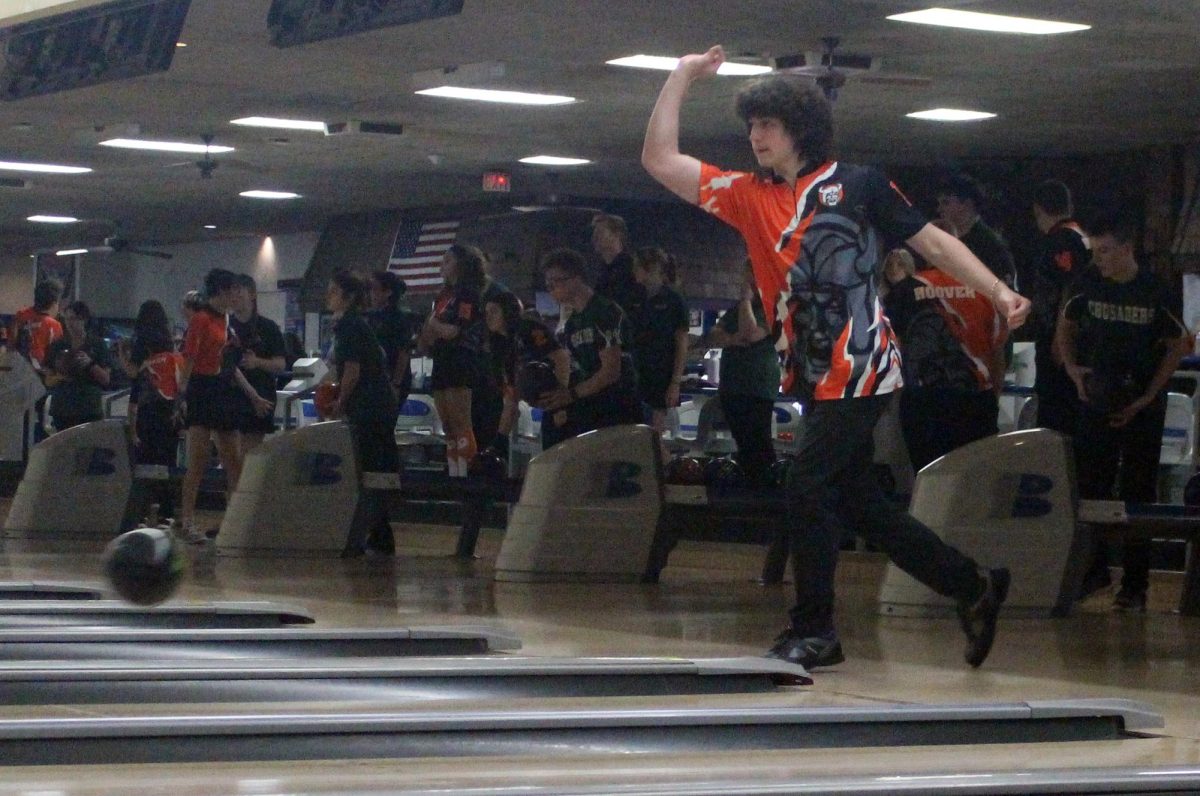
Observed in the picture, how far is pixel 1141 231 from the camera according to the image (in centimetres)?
1595

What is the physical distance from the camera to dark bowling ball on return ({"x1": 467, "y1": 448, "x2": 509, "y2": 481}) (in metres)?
10.1

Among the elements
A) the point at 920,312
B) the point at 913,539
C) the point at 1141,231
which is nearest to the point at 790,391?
the point at 913,539

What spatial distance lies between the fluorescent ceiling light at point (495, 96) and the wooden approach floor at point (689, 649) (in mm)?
3594

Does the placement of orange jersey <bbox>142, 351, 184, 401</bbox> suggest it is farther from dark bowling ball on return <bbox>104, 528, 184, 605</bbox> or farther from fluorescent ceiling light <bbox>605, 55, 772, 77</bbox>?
dark bowling ball on return <bbox>104, 528, 184, 605</bbox>

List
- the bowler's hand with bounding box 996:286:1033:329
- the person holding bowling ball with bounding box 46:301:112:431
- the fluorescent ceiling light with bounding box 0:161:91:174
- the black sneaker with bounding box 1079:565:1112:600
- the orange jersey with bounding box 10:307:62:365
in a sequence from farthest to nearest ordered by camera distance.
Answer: the fluorescent ceiling light with bounding box 0:161:91:174 < the orange jersey with bounding box 10:307:62:365 < the person holding bowling ball with bounding box 46:301:112:431 < the black sneaker with bounding box 1079:565:1112:600 < the bowler's hand with bounding box 996:286:1033:329

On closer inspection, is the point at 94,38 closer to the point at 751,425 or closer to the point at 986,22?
the point at 751,425

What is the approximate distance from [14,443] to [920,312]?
996 cm

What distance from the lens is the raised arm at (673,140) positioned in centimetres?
496

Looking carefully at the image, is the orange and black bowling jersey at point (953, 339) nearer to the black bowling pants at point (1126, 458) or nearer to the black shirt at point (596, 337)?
the black bowling pants at point (1126, 458)

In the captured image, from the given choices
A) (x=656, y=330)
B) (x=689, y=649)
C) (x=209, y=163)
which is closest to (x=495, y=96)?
(x=209, y=163)

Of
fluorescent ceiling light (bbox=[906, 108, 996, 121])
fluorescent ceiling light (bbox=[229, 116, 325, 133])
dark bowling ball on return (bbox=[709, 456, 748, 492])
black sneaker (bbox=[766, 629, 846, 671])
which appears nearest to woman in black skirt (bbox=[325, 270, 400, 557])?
dark bowling ball on return (bbox=[709, 456, 748, 492])

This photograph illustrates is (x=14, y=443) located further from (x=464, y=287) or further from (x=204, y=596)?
(x=204, y=596)

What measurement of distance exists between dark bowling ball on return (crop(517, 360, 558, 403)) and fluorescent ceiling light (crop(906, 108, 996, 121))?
6.19m

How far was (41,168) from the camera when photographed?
19047 millimetres
